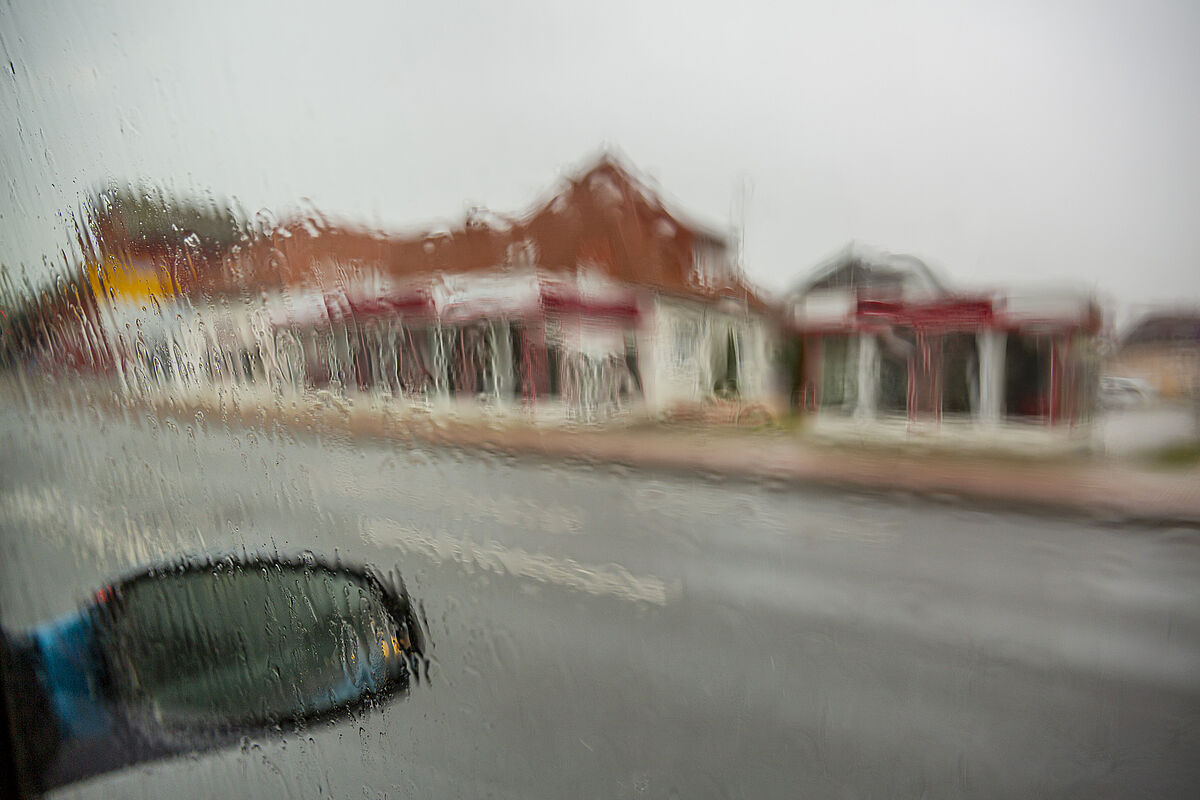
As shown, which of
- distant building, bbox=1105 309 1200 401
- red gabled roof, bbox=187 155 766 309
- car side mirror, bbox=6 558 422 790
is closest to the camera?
distant building, bbox=1105 309 1200 401

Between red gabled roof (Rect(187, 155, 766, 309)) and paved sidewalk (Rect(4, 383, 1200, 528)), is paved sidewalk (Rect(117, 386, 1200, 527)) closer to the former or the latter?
paved sidewalk (Rect(4, 383, 1200, 528))

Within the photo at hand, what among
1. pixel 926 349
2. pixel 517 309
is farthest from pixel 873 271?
pixel 517 309

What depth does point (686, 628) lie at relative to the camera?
62cm

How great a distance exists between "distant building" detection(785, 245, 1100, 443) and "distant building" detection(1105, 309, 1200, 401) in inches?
0.7

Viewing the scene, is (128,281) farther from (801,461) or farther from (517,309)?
(801,461)

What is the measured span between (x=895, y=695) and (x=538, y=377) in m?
0.34

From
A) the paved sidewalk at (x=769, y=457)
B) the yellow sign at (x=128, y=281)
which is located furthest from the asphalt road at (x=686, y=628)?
the yellow sign at (x=128, y=281)

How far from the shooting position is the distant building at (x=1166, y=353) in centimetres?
36

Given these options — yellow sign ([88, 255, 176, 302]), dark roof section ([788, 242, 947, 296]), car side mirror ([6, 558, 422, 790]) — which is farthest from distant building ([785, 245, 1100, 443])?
yellow sign ([88, 255, 176, 302])

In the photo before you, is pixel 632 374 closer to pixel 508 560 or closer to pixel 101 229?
pixel 508 560

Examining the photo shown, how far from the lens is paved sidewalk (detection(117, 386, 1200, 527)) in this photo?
40 cm

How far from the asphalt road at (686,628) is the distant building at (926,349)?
0.28ft

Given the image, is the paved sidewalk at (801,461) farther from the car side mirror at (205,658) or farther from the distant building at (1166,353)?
the car side mirror at (205,658)

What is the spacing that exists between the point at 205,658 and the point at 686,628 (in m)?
0.56
